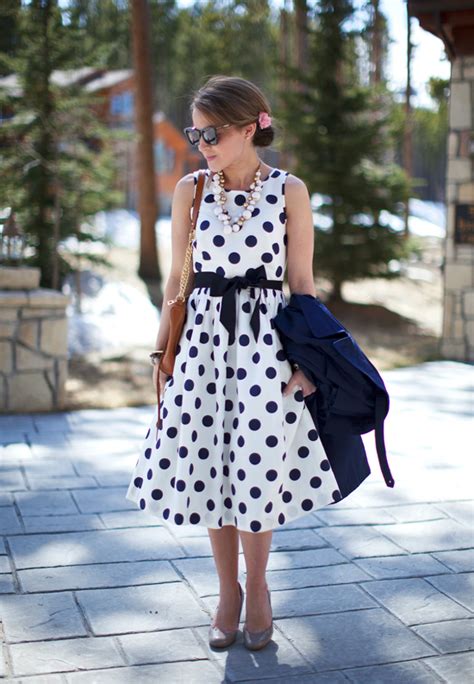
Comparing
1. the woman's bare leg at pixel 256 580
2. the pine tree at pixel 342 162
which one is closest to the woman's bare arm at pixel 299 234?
the woman's bare leg at pixel 256 580

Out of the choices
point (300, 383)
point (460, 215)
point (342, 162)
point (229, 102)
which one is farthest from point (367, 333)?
point (229, 102)

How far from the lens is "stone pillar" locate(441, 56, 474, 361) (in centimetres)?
898

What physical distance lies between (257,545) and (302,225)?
1.00 meters

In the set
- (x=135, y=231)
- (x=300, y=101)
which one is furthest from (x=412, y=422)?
(x=135, y=231)

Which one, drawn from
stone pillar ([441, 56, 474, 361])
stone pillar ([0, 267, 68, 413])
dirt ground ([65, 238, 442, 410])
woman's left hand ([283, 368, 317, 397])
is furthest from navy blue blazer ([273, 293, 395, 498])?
stone pillar ([441, 56, 474, 361])

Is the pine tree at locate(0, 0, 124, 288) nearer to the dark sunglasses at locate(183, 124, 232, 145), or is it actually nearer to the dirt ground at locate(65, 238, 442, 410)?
the dirt ground at locate(65, 238, 442, 410)

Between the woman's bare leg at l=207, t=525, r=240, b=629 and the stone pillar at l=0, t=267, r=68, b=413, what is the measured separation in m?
4.18

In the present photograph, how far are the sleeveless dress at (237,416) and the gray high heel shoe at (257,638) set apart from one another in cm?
37

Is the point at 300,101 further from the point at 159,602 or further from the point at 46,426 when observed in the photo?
the point at 159,602

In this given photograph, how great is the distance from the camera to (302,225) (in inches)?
111

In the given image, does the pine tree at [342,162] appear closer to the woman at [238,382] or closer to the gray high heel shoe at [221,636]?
the woman at [238,382]

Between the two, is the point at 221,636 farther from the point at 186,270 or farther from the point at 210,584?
the point at 186,270

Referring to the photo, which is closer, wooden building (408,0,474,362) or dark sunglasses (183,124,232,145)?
dark sunglasses (183,124,232,145)

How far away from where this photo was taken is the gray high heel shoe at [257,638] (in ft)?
9.08
